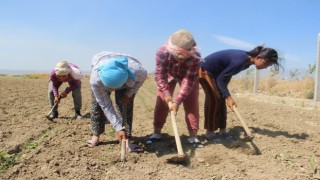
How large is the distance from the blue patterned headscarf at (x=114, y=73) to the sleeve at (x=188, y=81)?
2.20 ft

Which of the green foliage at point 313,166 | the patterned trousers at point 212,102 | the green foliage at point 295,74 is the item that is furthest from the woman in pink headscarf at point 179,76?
the green foliage at point 295,74

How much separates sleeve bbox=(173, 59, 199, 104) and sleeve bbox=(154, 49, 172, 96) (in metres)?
0.16

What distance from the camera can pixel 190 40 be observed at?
3854mm

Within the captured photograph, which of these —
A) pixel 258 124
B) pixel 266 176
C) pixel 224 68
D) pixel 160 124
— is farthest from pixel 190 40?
pixel 258 124

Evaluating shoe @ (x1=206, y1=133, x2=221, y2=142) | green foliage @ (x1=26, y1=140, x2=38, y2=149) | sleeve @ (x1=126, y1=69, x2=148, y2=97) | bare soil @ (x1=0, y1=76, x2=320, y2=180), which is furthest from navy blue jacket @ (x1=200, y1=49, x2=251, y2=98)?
green foliage @ (x1=26, y1=140, x2=38, y2=149)

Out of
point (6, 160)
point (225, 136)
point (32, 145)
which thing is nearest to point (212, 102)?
point (225, 136)

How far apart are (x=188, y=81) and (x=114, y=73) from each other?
0.92 m

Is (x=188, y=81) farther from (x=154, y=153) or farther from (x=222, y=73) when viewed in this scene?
(x=154, y=153)

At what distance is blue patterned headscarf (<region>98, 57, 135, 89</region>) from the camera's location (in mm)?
3590

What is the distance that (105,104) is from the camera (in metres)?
3.95

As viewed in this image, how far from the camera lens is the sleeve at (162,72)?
161 inches

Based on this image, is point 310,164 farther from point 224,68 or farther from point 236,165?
point 224,68

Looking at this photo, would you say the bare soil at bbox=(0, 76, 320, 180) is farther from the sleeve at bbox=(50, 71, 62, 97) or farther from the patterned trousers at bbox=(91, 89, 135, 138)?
the sleeve at bbox=(50, 71, 62, 97)

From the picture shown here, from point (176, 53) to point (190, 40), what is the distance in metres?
0.20
